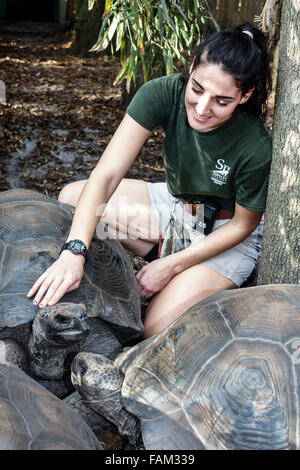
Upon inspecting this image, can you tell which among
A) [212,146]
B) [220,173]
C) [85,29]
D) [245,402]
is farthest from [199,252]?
[85,29]

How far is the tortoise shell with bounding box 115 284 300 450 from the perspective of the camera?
1.63m

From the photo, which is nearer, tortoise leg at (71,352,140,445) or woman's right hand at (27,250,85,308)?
tortoise leg at (71,352,140,445)

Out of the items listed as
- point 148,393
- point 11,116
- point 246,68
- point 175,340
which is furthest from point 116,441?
point 11,116

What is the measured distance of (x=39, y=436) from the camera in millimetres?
1495

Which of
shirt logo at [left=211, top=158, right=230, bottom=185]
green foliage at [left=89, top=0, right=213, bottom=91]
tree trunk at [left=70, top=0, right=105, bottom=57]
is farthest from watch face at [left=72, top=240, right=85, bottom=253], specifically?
tree trunk at [left=70, top=0, right=105, bottom=57]

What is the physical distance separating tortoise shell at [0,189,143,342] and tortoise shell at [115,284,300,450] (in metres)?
0.32

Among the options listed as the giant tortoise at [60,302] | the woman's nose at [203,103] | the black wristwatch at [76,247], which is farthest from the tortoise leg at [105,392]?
the woman's nose at [203,103]

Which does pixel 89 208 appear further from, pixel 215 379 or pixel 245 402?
pixel 245 402

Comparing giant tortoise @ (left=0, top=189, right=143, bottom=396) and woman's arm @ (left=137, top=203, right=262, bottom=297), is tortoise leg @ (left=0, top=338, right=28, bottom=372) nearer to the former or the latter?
giant tortoise @ (left=0, top=189, right=143, bottom=396)

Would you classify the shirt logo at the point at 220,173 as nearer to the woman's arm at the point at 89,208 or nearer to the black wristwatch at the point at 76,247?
the woman's arm at the point at 89,208

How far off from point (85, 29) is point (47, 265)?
675 centimetres

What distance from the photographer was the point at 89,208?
229 centimetres

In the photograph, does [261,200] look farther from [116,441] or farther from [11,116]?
[11,116]

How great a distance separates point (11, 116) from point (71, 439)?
443 centimetres
